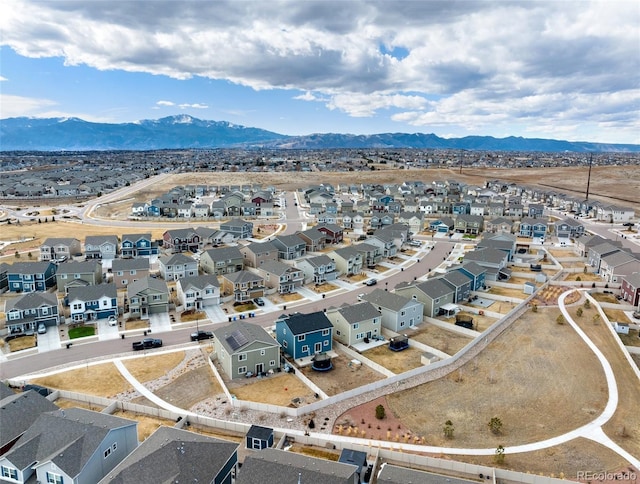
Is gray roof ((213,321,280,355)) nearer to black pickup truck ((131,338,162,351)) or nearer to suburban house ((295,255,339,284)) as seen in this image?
black pickup truck ((131,338,162,351))

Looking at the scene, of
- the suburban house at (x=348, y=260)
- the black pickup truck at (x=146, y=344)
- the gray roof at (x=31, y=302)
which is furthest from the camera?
the suburban house at (x=348, y=260)

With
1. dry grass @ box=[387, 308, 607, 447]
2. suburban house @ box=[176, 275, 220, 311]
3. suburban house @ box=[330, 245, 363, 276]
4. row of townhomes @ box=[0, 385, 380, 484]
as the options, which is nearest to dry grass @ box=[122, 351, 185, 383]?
row of townhomes @ box=[0, 385, 380, 484]

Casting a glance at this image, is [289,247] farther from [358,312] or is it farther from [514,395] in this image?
[514,395]

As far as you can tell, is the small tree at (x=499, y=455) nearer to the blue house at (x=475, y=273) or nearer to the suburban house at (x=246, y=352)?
the suburban house at (x=246, y=352)

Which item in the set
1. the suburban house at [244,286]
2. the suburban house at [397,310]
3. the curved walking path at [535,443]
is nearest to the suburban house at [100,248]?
the suburban house at [244,286]

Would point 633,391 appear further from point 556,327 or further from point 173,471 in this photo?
point 173,471

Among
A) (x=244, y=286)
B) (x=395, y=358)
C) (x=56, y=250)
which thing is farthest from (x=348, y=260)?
(x=56, y=250)
